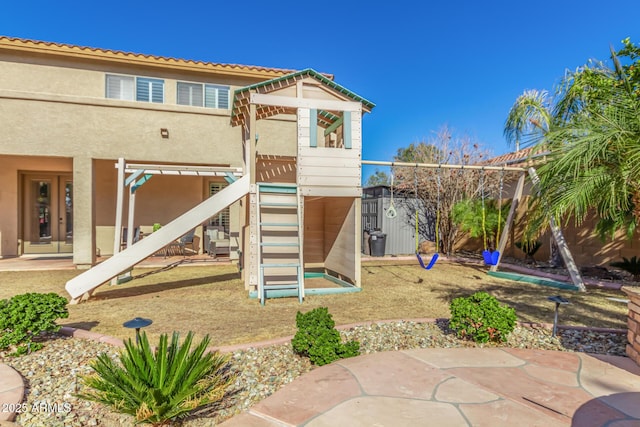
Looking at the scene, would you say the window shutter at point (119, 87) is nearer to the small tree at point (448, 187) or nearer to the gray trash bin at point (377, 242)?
the gray trash bin at point (377, 242)

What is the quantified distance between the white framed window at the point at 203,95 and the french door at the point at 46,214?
5688 millimetres

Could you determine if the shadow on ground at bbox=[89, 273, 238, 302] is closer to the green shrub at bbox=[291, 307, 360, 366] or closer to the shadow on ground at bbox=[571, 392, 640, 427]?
the green shrub at bbox=[291, 307, 360, 366]

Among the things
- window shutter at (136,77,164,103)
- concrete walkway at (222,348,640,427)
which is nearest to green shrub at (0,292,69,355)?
concrete walkway at (222,348,640,427)

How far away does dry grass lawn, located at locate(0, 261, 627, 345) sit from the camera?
5215 millimetres

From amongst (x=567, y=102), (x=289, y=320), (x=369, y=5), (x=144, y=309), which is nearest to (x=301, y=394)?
(x=289, y=320)

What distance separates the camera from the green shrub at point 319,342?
12.3 ft

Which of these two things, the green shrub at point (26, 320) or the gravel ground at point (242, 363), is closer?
the gravel ground at point (242, 363)

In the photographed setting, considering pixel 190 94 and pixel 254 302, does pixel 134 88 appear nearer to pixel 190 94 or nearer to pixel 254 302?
pixel 190 94

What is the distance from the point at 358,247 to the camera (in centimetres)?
765

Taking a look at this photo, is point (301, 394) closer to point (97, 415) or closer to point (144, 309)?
point (97, 415)

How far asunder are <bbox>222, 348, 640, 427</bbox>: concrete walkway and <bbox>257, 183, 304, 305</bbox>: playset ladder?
12.1ft

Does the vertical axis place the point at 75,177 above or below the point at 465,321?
above

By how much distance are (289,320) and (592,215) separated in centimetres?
998

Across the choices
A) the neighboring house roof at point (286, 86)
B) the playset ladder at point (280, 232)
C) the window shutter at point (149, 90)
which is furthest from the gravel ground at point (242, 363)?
the window shutter at point (149, 90)
